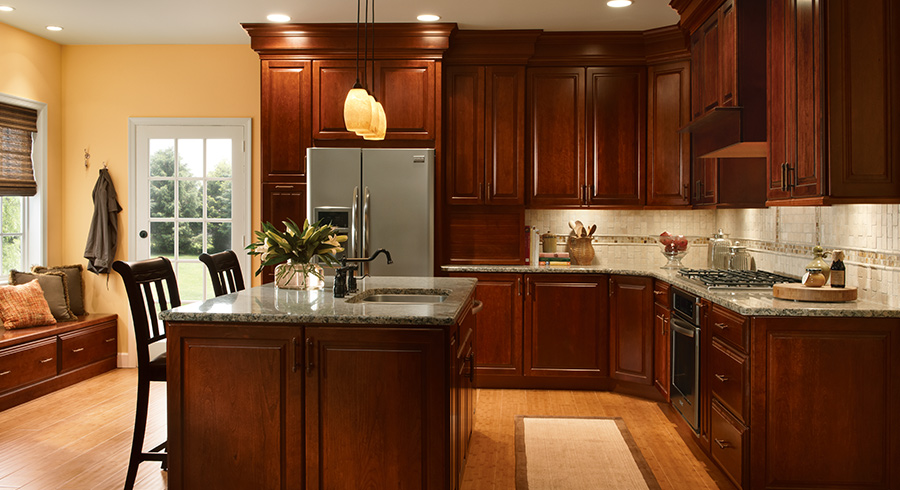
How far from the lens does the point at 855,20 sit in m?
2.64

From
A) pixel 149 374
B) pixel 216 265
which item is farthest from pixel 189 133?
pixel 149 374

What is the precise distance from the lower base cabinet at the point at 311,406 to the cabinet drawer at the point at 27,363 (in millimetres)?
2530

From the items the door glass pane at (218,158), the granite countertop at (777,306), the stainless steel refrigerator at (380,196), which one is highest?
the door glass pane at (218,158)

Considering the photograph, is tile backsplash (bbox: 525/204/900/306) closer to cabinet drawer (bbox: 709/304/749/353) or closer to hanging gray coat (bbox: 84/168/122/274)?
cabinet drawer (bbox: 709/304/749/353)

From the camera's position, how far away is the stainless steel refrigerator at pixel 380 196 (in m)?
4.65

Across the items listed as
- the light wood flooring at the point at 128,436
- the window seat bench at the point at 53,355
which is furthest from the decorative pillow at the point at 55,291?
the light wood flooring at the point at 128,436

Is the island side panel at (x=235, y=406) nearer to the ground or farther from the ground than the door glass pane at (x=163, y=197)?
nearer to the ground

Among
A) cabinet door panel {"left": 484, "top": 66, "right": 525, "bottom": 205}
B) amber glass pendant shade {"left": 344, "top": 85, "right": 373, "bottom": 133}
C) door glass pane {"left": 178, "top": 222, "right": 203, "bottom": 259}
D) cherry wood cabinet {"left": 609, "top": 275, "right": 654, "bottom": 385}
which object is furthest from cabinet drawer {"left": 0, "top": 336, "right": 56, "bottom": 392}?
cherry wood cabinet {"left": 609, "top": 275, "right": 654, "bottom": 385}

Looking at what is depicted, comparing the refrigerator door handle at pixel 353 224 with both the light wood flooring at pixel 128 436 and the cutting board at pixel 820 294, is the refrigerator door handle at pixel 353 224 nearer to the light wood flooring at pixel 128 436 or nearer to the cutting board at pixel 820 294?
the light wood flooring at pixel 128 436

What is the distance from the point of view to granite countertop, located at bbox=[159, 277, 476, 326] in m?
2.29

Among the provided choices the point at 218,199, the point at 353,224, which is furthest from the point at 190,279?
the point at 353,224

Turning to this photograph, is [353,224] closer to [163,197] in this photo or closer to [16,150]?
[163,197]

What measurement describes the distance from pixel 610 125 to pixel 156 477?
3.80m

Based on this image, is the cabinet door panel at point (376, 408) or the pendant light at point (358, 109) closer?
the cabinet door panel at point (376, 408)
